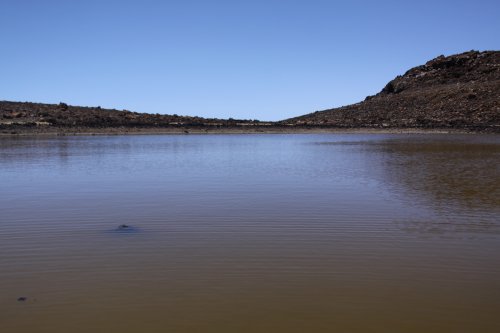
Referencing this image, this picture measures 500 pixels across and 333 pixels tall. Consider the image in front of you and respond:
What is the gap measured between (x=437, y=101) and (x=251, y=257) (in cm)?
6808

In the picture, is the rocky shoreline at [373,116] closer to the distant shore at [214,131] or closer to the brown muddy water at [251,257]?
the distant shore at [214,131]

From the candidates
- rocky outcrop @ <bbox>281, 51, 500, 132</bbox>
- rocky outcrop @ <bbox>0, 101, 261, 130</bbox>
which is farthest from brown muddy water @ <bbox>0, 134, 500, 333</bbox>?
rocky outcrop @ <bbox>281, 51, 500, 132</bbox>

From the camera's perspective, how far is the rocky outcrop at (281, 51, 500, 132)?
61344 mm

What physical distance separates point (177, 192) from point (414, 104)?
64.4 m

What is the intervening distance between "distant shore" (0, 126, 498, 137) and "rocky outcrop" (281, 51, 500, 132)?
2236 millimetres

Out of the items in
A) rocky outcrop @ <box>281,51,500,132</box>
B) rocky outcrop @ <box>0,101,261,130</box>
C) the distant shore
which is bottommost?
the distant shore

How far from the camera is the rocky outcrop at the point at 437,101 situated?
6134cm

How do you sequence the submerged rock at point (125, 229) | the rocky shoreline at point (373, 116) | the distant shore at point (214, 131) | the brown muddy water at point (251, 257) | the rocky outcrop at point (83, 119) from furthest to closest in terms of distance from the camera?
1. the rocky shoreline at point (373, 116)
2. the rocky outcrop at point (83, 119)
3. the distant shore at point (214, 131)
4. the submerged rock at point (125, 229)
5. the brown muddy water at point (251, 257)

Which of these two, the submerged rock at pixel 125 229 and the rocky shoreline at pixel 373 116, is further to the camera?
the rocky shoreline at pixel 373 116

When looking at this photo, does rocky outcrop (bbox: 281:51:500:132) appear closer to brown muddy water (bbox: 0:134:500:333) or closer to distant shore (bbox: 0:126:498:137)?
distant shore (bbox: 0:126:498:137)

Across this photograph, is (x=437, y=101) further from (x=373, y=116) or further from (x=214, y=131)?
(x=214, y=131)

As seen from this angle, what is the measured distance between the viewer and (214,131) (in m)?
58.5

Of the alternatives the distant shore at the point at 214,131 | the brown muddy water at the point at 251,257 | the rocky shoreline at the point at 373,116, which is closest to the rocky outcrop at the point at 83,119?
the rocky shoreline at the point at 373,116

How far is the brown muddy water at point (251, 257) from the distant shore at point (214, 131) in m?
37.2
